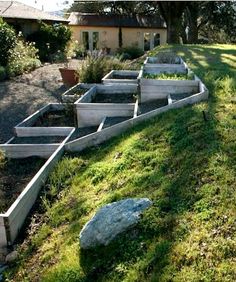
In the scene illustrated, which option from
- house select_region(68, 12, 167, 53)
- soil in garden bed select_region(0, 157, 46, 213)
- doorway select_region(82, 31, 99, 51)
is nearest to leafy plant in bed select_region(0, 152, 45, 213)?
soil in garden bed select_region(0, 157, 46, 213)

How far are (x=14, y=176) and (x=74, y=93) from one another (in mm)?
3772

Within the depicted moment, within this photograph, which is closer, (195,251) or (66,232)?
(195,251)

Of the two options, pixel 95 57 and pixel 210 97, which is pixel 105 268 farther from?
pixel 95 57

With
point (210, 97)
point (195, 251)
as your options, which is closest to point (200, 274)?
point (195, 251)

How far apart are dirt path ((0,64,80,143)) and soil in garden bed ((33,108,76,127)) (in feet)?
2.09

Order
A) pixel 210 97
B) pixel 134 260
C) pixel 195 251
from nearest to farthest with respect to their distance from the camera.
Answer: pixel 195 251
pixel 134 260
pixel 210 97

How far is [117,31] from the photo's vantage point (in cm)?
3131

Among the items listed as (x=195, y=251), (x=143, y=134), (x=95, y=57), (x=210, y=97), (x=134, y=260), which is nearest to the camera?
(x=195, y=251)

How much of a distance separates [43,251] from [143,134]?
238cm

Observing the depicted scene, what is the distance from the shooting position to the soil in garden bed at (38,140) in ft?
22.1

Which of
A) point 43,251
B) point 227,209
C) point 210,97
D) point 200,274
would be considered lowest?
point 43,251

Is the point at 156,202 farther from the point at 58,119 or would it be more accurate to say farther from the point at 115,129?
the point at 58,119

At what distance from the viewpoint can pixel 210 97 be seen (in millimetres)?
6262

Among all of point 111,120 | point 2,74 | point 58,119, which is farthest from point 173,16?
point 111,120
